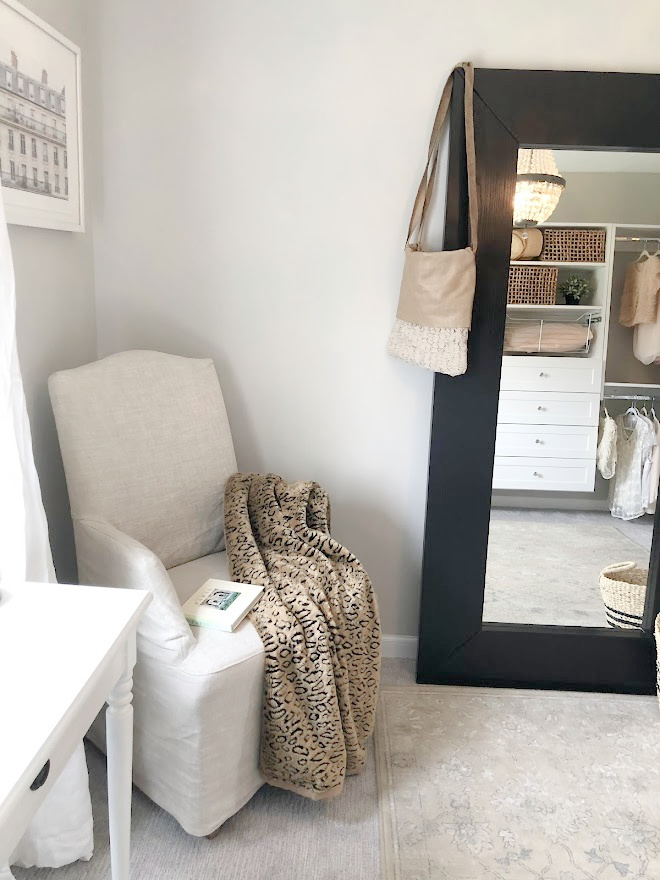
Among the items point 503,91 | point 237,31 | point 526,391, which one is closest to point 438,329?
point 526,391

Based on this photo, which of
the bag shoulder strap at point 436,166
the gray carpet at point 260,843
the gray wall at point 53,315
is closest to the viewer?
the gray carpet at point 260,843

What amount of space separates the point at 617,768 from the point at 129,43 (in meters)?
2.50

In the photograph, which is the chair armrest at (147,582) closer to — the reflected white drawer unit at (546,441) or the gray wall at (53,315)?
the gray wall at (53,315)

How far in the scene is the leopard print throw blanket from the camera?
1734mm

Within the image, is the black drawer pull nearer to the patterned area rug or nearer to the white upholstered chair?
the white upholstered chair

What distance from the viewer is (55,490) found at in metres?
2.08

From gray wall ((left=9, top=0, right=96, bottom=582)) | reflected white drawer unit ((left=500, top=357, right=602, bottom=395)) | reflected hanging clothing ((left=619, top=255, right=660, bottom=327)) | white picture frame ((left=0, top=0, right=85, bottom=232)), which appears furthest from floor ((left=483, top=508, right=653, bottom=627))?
white picture frame ((left=0, top=0, right=85, bottom=232))

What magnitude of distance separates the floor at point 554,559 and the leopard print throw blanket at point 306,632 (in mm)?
606

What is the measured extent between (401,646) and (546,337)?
1.14 meters

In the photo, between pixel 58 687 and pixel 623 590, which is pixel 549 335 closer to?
pixel 623 590

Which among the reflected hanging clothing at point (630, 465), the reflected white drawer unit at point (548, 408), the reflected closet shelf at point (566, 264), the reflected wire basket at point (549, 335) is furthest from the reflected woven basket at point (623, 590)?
the reflected closet shelf at point (566, 264)

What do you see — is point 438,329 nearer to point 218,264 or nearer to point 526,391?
point 526,391

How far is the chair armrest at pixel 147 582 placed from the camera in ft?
5.38

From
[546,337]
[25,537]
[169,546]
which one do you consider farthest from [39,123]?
[546,337]
